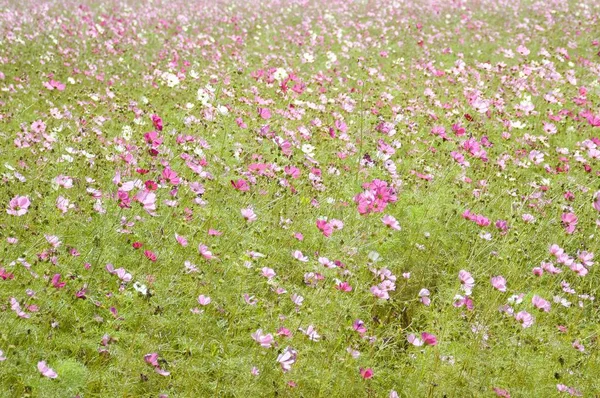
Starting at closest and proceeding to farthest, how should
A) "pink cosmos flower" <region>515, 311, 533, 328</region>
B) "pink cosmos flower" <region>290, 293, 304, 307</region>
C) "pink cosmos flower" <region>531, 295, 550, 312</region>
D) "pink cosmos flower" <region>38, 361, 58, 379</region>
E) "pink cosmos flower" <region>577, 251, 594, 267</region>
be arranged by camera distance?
"pink cosmos flower" <region>38, 361, 58, 379</region>, "pink cosmos flower" <region>290, 293, 304, 307</region>, "pink cosmos flower" <region>515, 311, 533, 328</region>, "pink cosmos flower" <region>531, 295, 550, 312</region>, "pink cosmos flower" <region>577, 251, 594, 267</region>

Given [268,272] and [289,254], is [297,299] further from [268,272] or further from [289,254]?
[289,254]

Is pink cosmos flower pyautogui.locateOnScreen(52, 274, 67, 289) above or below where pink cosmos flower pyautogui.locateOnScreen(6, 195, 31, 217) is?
below

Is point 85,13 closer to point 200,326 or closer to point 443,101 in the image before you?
point 443,101

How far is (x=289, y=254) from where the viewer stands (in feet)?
11.1

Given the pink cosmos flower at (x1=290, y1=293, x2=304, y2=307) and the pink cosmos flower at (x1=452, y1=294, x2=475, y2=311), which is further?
the pink cosmos flower at (x1=452, y1=294, x2=475, y2=311)

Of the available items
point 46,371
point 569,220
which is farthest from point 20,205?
point 569,220

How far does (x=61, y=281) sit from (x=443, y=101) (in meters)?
4.79

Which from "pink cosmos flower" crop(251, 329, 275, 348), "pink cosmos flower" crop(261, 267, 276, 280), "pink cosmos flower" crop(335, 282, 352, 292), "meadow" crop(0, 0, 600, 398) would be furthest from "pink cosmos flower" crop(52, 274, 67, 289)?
"pink cosmos flower" crop(335, 282, 352, 292)

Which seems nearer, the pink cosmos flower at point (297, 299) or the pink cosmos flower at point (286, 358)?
the pink cosmos flower at point (286, 358)

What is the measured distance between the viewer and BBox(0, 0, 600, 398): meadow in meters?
2.56

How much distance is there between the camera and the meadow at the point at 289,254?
2557 millimetres

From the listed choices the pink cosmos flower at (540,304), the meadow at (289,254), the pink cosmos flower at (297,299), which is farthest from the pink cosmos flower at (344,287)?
the pink cosmos flower at (540,304)

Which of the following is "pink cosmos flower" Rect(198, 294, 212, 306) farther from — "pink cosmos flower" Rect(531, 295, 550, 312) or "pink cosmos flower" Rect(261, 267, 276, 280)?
"pink cosmos flower" Rect(531, 295, 550, 312)

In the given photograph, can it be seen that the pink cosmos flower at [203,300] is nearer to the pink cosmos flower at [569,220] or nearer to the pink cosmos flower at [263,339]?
the pink cosmos flower at [263,339]
